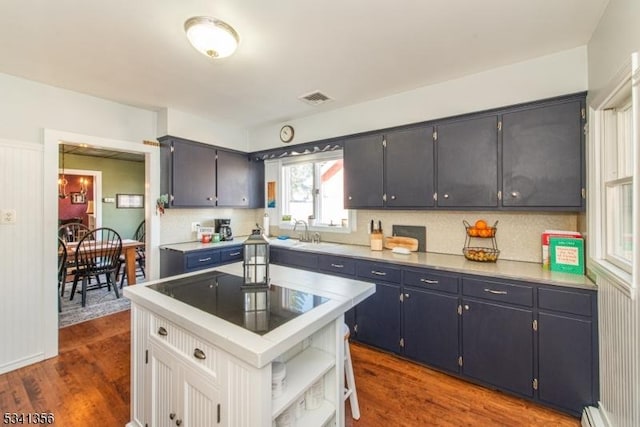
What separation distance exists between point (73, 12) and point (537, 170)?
10.9 ft

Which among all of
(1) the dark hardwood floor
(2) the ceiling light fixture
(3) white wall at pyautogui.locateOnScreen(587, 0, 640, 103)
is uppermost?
(2) the ceiling light fixture

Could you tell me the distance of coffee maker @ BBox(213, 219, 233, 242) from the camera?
13.0ft

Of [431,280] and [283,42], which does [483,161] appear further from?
[283,42]

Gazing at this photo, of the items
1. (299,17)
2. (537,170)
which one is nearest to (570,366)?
(537,170)

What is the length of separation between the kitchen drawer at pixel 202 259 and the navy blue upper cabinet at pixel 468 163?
2.63 metres

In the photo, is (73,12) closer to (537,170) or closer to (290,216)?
(290,216)

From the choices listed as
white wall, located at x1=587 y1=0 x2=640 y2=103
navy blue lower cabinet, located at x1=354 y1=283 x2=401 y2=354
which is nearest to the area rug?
navy blue lower cabinet, located at x1=354 y1=283 x2=401 y2=354

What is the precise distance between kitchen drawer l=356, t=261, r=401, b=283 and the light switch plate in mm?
3118

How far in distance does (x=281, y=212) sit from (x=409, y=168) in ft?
7.16

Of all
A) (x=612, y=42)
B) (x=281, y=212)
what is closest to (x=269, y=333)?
(x=612, y=42)

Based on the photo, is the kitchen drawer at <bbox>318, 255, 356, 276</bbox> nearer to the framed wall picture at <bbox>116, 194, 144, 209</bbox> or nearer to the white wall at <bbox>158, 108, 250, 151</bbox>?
the white wall at <bbox>158, 108, 250, 151</bbox>

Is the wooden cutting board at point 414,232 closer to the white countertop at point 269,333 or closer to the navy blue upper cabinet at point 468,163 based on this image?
the navy blue upper cabinet at point 468,163

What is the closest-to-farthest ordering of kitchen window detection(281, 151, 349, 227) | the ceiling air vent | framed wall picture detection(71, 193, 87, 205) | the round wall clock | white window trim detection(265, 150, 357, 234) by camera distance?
1. the ceiling air vent
2. white window trim detection(265, 150, 357, 234)
3. kitchen window detection(281, 151, 349, 227)
4. the round wall clock
5. framed wall picture detection(71, 193, 87, 205)

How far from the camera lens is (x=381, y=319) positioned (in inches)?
103
